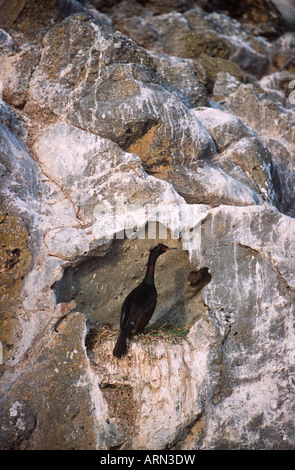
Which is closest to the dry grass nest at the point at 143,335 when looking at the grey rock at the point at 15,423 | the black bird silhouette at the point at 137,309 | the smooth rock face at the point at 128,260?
the smooth rock face at the point at 128,260

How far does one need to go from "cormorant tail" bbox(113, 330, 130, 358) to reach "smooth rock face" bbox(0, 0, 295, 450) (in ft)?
0.33

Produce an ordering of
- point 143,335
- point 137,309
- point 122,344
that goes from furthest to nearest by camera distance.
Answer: point 143,335
point 137,309
point 122,344

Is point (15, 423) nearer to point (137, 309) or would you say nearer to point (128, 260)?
point (137, 309)

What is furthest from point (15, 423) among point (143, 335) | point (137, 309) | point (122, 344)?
point (137, 309)

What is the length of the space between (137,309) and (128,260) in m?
0.98

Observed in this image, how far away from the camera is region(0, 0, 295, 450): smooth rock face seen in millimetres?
5789

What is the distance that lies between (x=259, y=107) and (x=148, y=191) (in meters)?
4.60

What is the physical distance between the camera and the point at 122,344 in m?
5.89

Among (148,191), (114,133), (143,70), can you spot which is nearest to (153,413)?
(148,191)

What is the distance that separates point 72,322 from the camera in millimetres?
5961

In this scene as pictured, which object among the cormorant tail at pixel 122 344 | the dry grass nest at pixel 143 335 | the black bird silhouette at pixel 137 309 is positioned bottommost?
the dry grass nest at pixel 143 335

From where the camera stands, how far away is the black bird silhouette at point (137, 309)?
233 inches

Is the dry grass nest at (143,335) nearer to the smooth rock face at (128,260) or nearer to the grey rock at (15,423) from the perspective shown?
the smooth rock face at (128,260)

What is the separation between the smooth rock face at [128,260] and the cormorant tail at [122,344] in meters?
0.10
